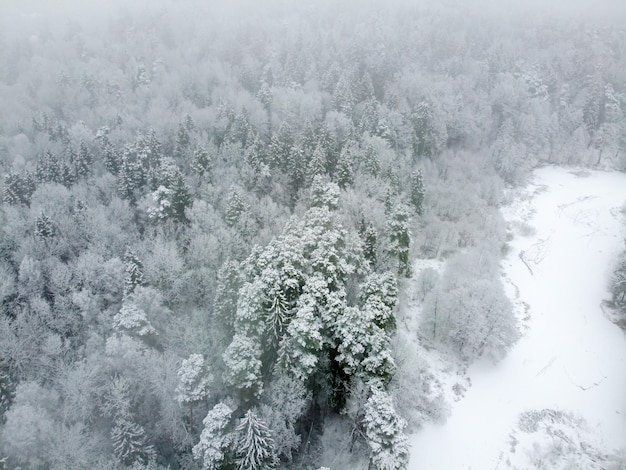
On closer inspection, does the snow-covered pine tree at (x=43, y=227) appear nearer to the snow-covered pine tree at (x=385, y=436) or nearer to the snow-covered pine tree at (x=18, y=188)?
Result: the snow-covered pine tree at (x=18, y=188)

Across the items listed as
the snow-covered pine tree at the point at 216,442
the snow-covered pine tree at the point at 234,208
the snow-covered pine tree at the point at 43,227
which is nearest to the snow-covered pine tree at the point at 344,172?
the snow-covered pine tree at the point at 234,208

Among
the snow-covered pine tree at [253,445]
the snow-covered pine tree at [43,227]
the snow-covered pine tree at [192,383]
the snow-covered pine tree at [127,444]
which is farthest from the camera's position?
the snow-covered pine tree at [43,227]

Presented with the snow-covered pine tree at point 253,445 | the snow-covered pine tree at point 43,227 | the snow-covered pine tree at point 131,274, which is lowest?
the snow-covered pine tree at point 253,445

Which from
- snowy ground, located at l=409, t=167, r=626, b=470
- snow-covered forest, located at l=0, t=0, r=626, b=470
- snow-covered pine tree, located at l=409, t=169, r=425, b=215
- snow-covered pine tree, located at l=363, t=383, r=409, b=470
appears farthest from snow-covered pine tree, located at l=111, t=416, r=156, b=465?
snow-covered pine tree, located at l=409, t=169, r=425, b=215

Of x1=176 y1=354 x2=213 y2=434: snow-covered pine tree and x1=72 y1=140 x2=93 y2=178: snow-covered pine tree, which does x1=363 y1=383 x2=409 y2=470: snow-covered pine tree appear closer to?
x1=176 y1=354 x2=213 y2=434: snow-covered pine tree

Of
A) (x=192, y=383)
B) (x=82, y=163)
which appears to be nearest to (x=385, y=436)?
(x=192, y=383)

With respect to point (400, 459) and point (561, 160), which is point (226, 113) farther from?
point (561, 160)

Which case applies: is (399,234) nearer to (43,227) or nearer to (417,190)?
(417,190)
